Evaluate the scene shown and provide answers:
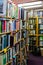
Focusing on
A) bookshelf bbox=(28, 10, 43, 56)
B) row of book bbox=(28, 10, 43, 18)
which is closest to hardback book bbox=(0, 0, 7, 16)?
bookshelf bbox=(28, 10, 43, 56)

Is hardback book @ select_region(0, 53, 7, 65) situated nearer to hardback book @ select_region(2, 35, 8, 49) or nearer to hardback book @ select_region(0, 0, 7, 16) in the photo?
hardback book @ select_region(2, 35, 8, 49)

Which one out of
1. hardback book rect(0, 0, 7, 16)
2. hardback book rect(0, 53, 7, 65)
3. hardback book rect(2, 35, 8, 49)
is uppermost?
hardback book rect(0, 0, 7, 16)

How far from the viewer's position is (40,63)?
505 cm

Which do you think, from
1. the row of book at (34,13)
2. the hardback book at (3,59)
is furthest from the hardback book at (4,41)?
the row of book at (34,13)

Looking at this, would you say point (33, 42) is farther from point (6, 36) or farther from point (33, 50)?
point (6, 36)

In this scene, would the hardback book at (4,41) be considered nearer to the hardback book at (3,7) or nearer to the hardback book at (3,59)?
the hardback book at (3,59)

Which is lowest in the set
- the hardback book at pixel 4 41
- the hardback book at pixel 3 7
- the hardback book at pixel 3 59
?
the hardback book at pixel 3 59

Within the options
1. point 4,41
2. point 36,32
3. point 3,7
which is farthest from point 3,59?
point 36,32

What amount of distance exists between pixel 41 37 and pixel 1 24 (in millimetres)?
4272

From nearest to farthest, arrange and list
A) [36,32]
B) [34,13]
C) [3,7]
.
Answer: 1. [3,7]
2. [36,32]
3. [34,13]

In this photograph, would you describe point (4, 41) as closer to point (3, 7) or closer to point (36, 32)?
point (3, 7)

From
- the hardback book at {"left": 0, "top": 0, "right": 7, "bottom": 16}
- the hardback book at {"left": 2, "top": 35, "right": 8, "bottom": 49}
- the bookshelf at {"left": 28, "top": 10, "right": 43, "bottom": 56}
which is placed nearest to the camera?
the hardback book at {"left": 0, "top": 0, "right": 7, "bottom": 16}

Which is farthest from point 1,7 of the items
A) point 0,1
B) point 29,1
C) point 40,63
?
point 40,63

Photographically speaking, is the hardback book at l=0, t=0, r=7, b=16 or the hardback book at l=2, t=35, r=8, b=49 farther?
the hardback book at l=2, t=35, r=8, b=49
